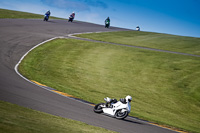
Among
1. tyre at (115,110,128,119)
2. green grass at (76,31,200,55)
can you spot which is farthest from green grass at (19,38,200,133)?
green grass at (76,31,200,55)

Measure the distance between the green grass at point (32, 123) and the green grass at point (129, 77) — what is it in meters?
5.87

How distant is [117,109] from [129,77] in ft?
34.1

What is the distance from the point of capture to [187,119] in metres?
15.6

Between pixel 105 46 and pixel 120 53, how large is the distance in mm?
3829

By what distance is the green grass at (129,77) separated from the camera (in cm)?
1616

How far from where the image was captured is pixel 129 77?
21516 mm

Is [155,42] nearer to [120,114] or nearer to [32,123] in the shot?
[120,114]

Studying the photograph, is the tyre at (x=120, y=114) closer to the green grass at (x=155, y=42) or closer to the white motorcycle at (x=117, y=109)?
the white motorcycle at (x=117, y=109)

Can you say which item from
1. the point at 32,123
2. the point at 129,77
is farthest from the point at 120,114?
the point at 129,77

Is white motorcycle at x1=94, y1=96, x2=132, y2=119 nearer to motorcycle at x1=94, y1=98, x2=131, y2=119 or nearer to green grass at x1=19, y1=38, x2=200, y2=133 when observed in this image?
motorcycle at x1=94, y1=98, x2=131, y2=119

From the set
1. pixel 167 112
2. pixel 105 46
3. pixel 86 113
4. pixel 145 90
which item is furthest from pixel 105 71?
pixel 86 113

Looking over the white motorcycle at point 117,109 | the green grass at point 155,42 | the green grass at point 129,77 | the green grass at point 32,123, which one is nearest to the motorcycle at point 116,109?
the white motorcycle at point 117,109

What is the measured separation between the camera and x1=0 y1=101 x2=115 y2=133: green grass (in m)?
6.06

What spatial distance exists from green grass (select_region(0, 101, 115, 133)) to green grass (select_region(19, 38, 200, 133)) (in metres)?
5.87
